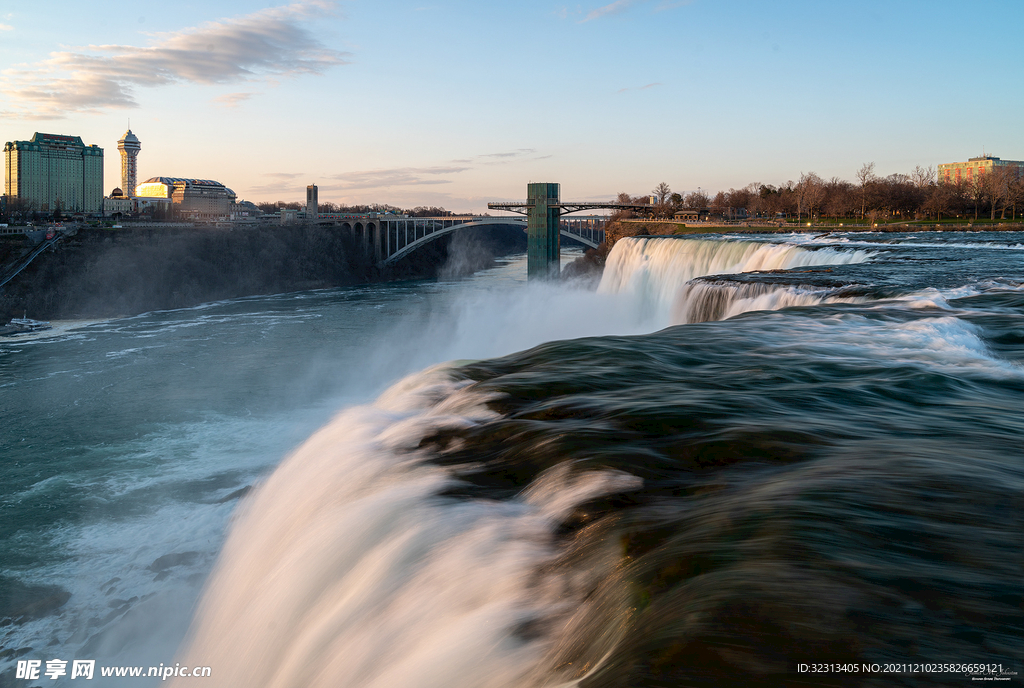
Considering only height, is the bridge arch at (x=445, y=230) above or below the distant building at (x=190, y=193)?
below

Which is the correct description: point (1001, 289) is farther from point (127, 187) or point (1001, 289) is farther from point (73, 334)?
point (127, 187)

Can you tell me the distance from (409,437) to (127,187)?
205 meters

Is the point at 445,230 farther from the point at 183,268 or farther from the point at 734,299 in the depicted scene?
the point at 734,299

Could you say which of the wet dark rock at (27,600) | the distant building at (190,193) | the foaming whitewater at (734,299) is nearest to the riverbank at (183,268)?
the wet dark rock at (27,600)

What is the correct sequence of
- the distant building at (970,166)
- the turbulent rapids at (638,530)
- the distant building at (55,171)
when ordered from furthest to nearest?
the distant building at (55,171) → the distant building at (970,166) → the turbulent rapids at (638,530)

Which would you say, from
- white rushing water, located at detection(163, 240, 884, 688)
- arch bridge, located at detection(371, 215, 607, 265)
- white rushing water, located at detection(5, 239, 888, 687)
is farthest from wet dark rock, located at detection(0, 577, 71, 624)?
arch bridge, located at detection(371, 215, 607, 265)

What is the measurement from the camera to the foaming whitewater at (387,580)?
3438 mm

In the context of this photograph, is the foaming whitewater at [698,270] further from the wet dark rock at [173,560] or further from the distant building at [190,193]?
the distant building at [190,193]

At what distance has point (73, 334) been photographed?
114ft

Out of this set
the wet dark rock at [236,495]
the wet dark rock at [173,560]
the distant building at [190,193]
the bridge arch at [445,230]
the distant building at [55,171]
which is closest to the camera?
the wet dark rock at [173,560]

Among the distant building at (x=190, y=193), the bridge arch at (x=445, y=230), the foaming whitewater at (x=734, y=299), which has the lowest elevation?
the foaming whitewater at (x=734, y=299)

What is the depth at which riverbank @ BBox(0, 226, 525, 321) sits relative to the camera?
148 ft

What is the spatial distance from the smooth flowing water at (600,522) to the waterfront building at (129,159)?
7700 inches

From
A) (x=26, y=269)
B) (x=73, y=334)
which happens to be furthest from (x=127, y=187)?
(x=73, y=334)
